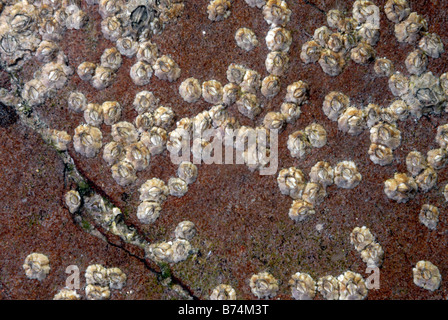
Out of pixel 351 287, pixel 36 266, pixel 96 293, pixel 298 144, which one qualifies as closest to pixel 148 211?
pixel 96 293

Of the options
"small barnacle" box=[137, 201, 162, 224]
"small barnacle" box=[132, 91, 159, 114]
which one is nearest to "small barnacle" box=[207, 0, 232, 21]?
"small barnacle" box=[132, 91, 159, 114]


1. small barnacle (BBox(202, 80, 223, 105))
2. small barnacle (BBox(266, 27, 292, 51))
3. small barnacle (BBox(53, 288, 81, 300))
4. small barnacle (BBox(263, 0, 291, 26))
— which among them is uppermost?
small barnacle (BBox(263, 0, 291, 26))

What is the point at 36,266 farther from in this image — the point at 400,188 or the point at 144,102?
the point at 400,188

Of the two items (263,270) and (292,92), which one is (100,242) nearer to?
(263,270)

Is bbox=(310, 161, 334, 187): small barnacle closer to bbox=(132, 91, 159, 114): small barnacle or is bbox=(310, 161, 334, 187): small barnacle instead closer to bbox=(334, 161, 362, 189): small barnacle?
bbox=(334, 161, 362, 189): small barnacle

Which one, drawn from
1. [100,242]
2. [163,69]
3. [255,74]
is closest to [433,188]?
[255,74]

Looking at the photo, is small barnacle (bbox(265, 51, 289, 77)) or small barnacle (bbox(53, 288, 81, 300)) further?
small barnacle (bbox(265, 51, 289, 77))

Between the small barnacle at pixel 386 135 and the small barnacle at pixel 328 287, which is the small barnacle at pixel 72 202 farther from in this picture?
the small barnacle at pixel 386 135
